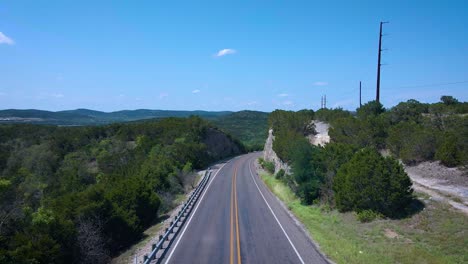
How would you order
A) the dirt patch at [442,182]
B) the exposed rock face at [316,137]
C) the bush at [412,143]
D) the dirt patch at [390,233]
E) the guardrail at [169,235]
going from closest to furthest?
the guardrail at [169,235]
the dirt patch at [390,233]
the dirt patch at [442,182]
the bush at [412,143]
the exposed rock face at [316,137]

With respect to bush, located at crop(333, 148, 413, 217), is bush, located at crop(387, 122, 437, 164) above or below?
above

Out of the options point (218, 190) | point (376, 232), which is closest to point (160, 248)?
point (376, 232)

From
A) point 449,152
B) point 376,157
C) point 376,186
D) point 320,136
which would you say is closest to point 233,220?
point 376,186

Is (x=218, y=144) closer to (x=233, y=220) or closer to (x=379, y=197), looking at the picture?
(x=233, y=220)

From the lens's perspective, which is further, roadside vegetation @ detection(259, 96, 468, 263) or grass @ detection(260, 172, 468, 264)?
roadside vegetation @ detection(259, 96, 468, 263)

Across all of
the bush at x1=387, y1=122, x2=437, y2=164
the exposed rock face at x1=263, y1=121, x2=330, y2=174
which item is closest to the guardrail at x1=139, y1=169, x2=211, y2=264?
the exposed rock face at x1=263, y1=121, x2=330, y2=174

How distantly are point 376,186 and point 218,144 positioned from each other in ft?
239

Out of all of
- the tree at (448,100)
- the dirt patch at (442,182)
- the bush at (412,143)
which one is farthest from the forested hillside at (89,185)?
the tree at (448,100)

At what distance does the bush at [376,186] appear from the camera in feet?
73.3

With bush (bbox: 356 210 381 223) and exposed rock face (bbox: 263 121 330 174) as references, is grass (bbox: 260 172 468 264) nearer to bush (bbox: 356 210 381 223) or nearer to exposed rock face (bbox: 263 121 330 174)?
bush (bbox: 356 210 381 223)

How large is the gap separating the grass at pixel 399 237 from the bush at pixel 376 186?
3.19 ft

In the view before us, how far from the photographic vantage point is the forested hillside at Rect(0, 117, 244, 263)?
19.8m

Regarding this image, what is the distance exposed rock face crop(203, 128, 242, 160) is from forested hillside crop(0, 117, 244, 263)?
27 centimetres

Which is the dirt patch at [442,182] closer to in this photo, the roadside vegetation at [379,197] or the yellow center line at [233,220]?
the roadside vegetation at [379,197]
